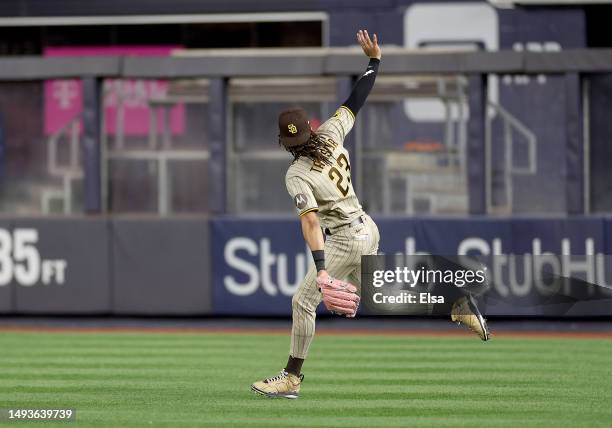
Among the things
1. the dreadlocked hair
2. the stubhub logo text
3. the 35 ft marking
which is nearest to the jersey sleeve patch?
the dreadlocked hair

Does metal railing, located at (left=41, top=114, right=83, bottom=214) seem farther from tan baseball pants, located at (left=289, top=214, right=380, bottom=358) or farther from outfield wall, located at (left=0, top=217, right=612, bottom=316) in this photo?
tan baseball pants, located at (left=289, top=214, right=380, bottom=358)

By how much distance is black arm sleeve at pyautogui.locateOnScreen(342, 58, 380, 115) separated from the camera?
9078mm

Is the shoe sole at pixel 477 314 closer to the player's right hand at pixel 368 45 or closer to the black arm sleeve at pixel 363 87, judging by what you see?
the black arm sleeve at pixel 363 87

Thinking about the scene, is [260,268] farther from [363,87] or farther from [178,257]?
[363,87]

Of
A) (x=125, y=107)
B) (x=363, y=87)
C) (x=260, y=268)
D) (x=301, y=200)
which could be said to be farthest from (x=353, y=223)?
(x=125, y=107)

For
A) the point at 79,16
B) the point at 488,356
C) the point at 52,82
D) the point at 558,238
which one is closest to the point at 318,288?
the point at 488,356

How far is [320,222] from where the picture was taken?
A: 902cm

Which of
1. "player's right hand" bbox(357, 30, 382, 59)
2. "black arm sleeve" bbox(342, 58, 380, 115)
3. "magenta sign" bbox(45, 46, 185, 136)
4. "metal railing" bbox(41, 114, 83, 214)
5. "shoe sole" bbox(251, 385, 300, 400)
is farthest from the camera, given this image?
"metal railing" bbox(41, 114, 83, 214)

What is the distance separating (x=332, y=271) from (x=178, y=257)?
6.82 meters

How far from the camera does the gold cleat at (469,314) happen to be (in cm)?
851

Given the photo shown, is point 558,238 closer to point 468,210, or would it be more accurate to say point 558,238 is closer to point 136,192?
point 468,210

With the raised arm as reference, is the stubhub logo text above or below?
below

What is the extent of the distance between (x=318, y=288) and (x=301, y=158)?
0.85 meters

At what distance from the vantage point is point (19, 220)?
15.5m
